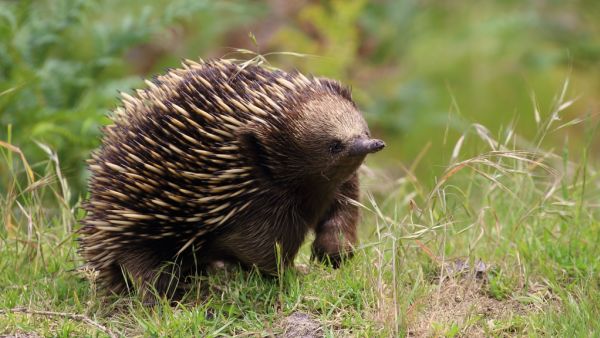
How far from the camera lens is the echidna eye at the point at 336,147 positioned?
12.6 feet

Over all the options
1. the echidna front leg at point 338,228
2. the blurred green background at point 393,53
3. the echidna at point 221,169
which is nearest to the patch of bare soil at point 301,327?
the echidna at point 221,169

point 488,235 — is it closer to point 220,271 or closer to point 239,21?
point 220,271

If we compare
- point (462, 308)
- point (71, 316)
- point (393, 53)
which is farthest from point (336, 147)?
point (393, 53)

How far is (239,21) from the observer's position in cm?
1012

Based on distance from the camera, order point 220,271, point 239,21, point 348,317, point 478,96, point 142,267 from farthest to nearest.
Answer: point 478,96 < point 239,21 < point 220,271 < point 142,267 < point 348,317

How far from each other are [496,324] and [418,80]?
705 centimetres

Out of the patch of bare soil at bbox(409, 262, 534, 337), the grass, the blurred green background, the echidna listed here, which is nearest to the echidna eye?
the echidna

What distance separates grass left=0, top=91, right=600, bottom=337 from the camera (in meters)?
3.85

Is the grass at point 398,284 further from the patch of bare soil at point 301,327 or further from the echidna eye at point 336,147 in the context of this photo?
the echidna eye at point 336,147

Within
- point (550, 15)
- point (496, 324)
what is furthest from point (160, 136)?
point (550, 15)

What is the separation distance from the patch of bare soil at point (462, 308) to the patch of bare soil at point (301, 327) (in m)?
0.43

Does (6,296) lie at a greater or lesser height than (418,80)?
greater

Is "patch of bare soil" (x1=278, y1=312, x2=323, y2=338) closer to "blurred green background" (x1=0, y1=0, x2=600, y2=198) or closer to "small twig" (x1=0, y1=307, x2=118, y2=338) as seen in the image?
"small twig" (x1=0, y1=307, x2=118, y2=338)

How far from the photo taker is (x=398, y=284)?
12.4ft
